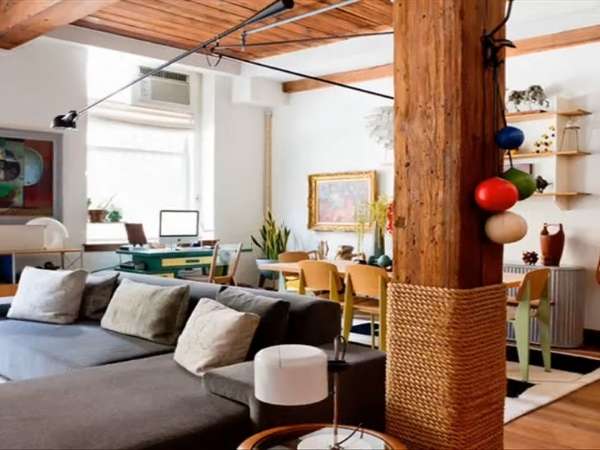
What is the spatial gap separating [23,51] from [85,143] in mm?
1058

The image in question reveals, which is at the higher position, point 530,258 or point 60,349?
point 530,258

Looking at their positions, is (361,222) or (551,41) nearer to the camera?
(551,41)

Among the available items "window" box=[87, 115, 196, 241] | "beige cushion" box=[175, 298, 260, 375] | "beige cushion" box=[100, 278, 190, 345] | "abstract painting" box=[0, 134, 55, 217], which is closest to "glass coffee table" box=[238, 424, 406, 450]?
"beige cushion" box=[175, 298, 260, 375]

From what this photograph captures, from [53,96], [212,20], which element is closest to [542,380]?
[212,20]

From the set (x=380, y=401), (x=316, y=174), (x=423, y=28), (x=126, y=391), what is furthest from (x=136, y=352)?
(x=316, y=174)

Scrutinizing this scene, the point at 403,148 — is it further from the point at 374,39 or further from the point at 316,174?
the point at 316,174

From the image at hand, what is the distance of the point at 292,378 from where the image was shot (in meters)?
1.91

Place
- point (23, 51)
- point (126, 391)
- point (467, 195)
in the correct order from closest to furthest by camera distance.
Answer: point (467, 195), point (126, 391), point (23, 51)

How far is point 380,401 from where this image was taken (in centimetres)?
272

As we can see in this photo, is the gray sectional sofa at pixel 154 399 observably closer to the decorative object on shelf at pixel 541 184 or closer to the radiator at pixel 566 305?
the radiator at pixel 566 305

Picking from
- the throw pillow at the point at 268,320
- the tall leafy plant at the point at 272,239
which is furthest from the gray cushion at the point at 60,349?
the tall leafy plant at the point at 272,239

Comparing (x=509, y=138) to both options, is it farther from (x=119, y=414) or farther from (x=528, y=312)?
(x=528, y=312)

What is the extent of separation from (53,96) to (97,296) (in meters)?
2.77

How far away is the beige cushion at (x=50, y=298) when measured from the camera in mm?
4137
